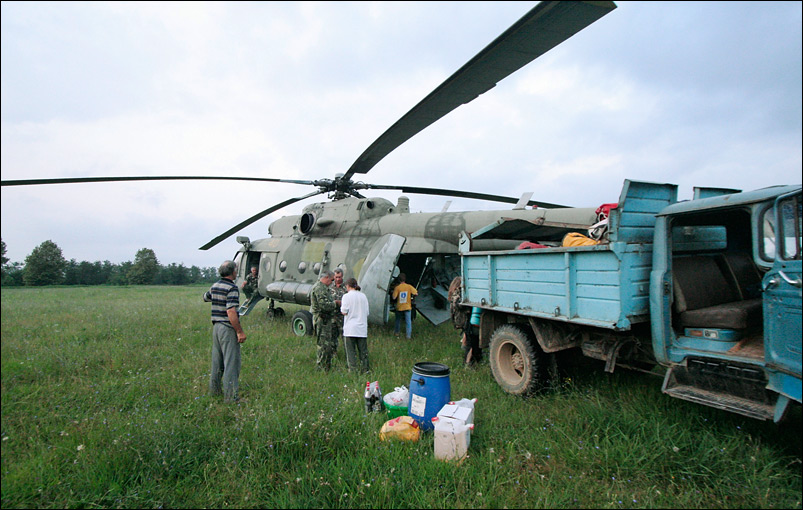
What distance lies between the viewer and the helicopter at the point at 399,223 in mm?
3688

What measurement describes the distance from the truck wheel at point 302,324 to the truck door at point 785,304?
7.85 meters

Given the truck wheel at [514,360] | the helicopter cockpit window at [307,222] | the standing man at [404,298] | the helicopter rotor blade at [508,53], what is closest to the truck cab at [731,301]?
the truck wheel at [514,360]

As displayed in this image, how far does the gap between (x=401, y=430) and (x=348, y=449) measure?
515 mm

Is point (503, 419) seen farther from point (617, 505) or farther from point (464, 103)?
point (464, 103)

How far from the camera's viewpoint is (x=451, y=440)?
3428 mm

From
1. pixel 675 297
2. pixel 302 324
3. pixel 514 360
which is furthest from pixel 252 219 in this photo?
pixel 675 297

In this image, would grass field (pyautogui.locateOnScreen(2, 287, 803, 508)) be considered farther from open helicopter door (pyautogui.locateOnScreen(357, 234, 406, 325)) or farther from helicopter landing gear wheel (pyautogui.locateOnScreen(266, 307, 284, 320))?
helicopter landing gear wheel (pyautogui.locateOnScreen(266, 307, 284, 320))

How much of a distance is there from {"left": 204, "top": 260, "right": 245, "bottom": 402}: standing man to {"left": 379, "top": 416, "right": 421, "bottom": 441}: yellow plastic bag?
2.11m

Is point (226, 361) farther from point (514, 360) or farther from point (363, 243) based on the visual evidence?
point (363, 243)

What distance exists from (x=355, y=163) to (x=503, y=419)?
231 inches

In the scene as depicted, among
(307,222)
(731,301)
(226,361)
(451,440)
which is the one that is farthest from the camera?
(307,222)

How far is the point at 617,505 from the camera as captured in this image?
2805 millimetres

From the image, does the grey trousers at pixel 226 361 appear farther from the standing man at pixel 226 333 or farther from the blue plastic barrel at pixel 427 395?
the blue plastic barrel at pixel 427 395

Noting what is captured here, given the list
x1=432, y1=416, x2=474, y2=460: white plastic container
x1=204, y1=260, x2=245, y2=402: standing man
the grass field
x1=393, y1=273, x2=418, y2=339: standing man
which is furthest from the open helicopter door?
x1=432, y1=416, x2=474, y2=460: white plastic container
